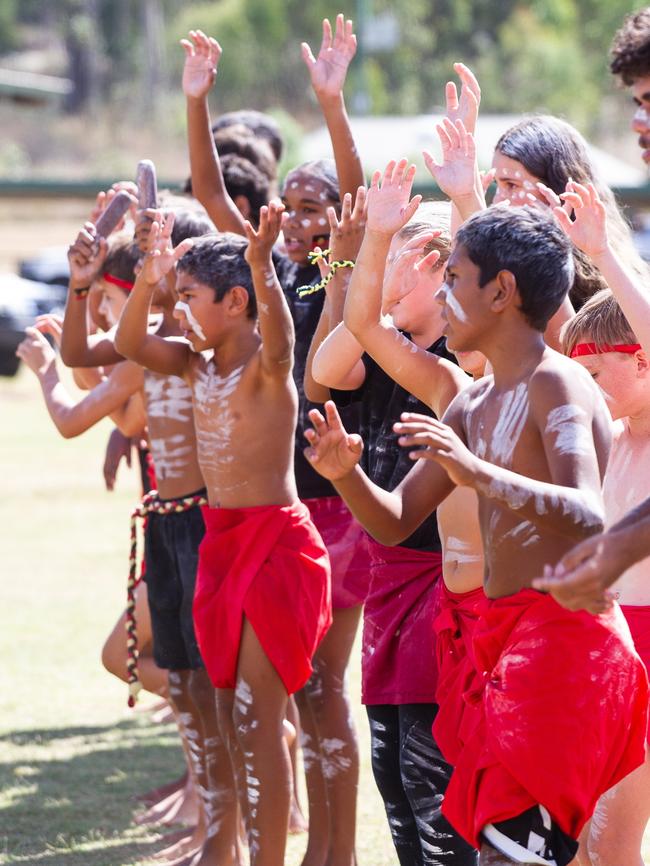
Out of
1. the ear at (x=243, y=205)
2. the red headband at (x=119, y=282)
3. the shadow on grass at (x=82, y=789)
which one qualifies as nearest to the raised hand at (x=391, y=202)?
the red headband at (x=119, y=282)

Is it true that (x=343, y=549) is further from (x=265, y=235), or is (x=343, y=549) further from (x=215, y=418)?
(x=265, y=235)

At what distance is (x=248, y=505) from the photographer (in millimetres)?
3867

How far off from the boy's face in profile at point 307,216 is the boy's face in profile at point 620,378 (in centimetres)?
126

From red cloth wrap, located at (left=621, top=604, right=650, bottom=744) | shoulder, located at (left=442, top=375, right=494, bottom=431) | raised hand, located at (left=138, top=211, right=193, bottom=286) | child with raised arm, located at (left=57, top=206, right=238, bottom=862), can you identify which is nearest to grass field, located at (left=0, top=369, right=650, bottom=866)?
child with raised arm, located at (left=57, top=206, right=238, bottom=862)

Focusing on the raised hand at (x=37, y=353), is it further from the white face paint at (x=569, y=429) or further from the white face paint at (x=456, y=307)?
the white face paint at (x=569, y=429)

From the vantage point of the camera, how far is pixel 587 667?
2648 mm

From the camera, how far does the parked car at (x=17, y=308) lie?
19719 millimetres

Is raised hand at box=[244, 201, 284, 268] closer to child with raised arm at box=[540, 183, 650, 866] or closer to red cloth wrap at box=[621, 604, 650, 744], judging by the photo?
child with raised arm at box=[540, 183, 650, 866]

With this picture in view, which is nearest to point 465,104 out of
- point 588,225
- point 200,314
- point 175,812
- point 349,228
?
point 349,228

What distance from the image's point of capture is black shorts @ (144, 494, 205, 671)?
4.37 m

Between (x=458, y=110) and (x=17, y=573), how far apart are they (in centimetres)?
611

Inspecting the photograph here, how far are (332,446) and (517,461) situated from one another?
358mm

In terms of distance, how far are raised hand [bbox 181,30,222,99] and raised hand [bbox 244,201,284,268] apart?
1.29 meters

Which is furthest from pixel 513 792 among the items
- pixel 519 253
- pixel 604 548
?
pixel 519 253
